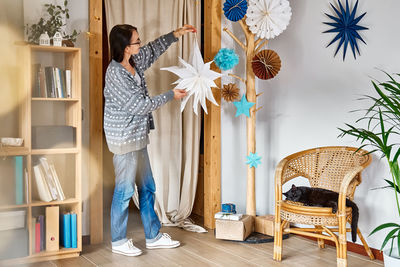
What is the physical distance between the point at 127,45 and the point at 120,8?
0.58 meters

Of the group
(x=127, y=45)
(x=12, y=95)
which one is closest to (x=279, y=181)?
(x=127, y=45)

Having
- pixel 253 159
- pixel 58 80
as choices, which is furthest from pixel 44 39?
pixel 253 159

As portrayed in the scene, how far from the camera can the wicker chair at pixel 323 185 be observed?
2.79 metres

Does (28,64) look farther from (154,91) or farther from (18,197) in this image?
(154,91)

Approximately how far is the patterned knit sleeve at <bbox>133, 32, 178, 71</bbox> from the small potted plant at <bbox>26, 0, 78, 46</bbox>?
493 mm

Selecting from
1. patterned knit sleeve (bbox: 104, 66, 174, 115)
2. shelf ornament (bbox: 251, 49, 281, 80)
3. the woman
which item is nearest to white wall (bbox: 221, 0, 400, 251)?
shelf ornament (bbox: 251, 49, 281, 80)

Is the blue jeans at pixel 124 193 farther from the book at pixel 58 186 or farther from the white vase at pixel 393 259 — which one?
the white vase at pixel 393 259

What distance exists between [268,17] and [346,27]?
58cm

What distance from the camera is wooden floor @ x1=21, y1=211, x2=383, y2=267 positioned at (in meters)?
3.03

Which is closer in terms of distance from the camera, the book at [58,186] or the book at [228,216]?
the book at [58,186]

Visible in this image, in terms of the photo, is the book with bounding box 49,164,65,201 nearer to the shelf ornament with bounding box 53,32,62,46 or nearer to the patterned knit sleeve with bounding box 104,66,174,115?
the patterned knit sleeve with bounding box 104,66,174,115

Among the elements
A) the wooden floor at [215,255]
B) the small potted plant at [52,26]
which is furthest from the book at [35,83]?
the wooden floor at [215,255]

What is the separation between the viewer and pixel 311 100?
356cm

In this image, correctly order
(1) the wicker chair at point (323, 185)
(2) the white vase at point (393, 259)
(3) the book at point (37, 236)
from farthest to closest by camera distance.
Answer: (3) the book at point (37, 236)
(1) the wicker chair at point (323, 185)
(2) the white vase at point (393, 259)
